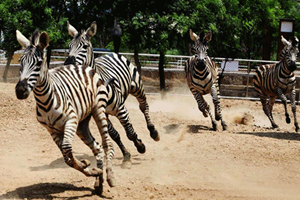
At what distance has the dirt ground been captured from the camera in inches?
276

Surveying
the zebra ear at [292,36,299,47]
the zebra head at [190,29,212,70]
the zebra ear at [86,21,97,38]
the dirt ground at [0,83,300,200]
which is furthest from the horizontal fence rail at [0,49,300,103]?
the zebra ear at [86,21,97,38]

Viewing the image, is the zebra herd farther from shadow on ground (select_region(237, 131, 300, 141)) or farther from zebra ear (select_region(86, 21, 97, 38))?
shadow on ground (select_region(237, 131, 300, 141))

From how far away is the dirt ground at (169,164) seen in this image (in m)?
7.01

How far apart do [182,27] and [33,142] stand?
27.3ft

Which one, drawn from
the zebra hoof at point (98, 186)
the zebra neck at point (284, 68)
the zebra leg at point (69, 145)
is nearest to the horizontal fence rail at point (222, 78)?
the zebra neck at point (284, 68)

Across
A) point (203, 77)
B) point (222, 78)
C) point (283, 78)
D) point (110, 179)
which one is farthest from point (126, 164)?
point (222, 78)

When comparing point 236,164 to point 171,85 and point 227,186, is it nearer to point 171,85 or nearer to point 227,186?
point 227,186

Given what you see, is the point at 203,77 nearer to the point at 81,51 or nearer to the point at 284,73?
the point at 284,73

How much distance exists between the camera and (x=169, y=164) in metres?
8.72

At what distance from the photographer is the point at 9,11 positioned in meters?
19.7

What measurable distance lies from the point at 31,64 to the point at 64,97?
70cm

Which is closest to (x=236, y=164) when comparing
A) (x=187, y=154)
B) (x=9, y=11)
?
(x=187, y=154)

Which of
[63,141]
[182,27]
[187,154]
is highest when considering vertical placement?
[182,27]

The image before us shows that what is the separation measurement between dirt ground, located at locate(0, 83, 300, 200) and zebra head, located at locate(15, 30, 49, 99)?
1.52 meters
